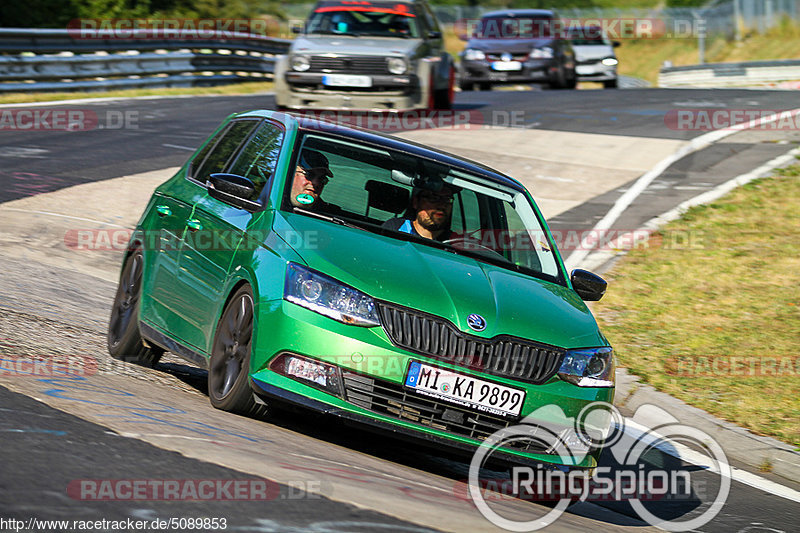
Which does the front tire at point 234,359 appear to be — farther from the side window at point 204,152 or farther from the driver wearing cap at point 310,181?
the side window at point 204,152

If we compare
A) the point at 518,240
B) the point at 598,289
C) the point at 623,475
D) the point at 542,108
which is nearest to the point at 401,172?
the point at 518,240

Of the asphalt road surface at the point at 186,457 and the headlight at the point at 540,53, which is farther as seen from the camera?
the headlight at the point at 540,53

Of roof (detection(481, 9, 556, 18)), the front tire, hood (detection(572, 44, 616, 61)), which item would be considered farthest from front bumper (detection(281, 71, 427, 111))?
hood (detection(572, 44, 616, 61))

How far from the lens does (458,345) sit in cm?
570

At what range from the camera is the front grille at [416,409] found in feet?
18.5

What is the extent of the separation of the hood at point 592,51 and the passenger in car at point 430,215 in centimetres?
2829

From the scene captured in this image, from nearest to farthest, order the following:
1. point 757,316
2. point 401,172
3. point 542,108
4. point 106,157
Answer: point 401,172 < point 757,316 < point 106,157 < point 542,108

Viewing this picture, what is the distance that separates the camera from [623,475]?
7.31m

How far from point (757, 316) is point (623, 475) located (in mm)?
4266

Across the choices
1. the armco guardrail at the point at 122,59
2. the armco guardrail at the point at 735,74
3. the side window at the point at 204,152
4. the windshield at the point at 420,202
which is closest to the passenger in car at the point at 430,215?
the windshield at the point at 420,202

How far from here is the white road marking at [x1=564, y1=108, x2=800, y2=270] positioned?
13070 mm

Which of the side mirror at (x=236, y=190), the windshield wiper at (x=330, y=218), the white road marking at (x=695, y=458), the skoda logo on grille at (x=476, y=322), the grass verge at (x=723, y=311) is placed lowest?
the white road marking at (x=695, y=458)

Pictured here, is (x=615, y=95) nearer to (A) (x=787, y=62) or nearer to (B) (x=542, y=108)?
(B) (x=542, y=108)

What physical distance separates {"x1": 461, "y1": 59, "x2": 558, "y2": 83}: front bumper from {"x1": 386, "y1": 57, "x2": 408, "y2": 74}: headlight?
29.2 feet
